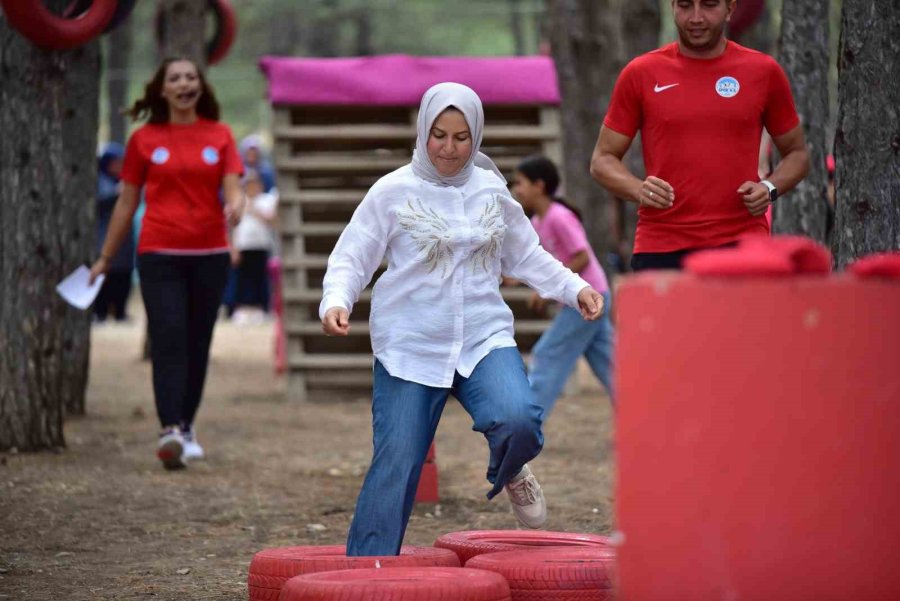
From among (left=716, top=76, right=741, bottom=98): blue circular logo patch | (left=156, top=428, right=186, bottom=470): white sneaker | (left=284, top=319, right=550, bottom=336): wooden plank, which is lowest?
(left=156, top=428, right=186, bottom=470): white sneaker

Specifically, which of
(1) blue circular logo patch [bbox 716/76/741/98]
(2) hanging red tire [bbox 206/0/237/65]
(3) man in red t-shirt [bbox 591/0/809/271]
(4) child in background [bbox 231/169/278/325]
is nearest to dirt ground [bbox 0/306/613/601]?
(3) man in red t-shirt [bbox 591/0/809/271]

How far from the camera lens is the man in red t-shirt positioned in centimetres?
555

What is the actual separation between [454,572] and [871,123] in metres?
2.66

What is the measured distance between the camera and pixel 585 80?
56.9ft

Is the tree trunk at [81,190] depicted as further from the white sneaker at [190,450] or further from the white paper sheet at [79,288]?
the white sneaker at [190,450]

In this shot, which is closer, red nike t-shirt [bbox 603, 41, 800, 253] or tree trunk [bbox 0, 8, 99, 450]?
red nike t-shirt [bbox 603, 41, 800, 253]

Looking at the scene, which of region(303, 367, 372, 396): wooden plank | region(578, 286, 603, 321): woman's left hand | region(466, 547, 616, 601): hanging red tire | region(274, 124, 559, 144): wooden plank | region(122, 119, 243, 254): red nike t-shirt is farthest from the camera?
region(303, 367, 372, 396): wooden plank

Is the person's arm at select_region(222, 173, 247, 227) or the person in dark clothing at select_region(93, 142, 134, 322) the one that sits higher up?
the person's arm at select_region(222, 173, 247, 227)

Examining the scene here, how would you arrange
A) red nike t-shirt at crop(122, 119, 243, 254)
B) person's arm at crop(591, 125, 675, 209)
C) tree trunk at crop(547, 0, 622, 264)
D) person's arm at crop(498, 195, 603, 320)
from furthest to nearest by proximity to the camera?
tree trunk at crop(547, 0, 622, 264) → red nike t-shirt at crop(122, 119, 243, 254) → person's arm at crop(591, 125, 675, 209) → person's arm at crop(498, 195, 603, 320)

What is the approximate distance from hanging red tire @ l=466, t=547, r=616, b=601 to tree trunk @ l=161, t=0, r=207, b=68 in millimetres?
10087

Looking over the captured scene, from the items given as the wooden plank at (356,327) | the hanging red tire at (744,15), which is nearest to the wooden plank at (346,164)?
the wooden plank at (356,327)

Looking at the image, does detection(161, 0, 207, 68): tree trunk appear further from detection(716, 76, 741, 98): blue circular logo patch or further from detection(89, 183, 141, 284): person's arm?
detection(716, 76, 741, 98): blue circular logo patch

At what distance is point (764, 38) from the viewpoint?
19203mm

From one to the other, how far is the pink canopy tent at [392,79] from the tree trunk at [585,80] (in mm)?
4202
